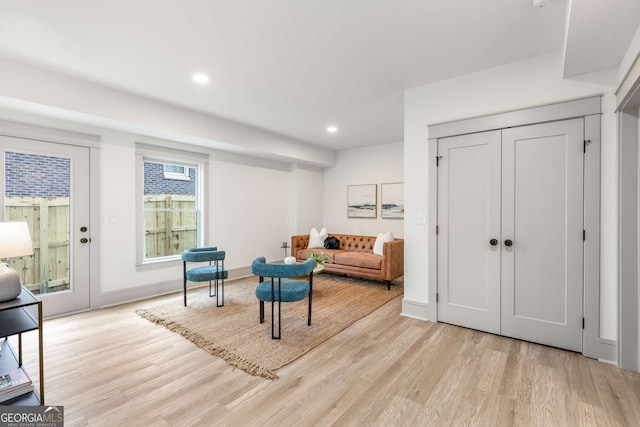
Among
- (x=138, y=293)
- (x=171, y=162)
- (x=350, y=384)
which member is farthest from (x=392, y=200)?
(x=138, y=293)

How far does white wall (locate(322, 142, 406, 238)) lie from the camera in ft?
19.9

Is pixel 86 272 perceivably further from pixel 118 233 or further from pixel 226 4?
pixel 226 4

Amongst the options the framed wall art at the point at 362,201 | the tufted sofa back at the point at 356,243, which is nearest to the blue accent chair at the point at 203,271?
the tufted sofa back at the point at 356,243

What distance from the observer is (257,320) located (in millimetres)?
3332

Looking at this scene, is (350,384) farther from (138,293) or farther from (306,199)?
(306,199)

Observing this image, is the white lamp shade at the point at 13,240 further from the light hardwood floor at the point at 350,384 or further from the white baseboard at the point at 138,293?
the white baseboard at the point at 138,293

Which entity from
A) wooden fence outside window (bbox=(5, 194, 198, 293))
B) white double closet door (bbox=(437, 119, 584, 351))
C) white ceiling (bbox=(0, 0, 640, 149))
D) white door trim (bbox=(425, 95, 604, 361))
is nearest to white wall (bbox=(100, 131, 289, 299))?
wooden fence outside window (bbox=(5, 194, 198, 293))

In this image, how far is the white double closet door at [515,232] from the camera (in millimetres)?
2598

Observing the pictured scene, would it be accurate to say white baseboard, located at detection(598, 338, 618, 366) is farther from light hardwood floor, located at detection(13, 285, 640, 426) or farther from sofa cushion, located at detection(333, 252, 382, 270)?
sofa cushion, located at detection(333, 252, 382, 270)

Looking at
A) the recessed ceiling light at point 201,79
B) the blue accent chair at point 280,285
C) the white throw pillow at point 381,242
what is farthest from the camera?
the white throw pillow at point 381,242

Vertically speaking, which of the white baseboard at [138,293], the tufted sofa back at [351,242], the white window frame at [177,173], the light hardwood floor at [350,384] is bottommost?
the light hardwood floor at [350,384]

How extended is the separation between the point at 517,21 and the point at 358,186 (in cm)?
447

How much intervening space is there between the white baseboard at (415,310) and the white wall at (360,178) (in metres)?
2.62

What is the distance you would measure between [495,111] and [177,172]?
14.8 feet
